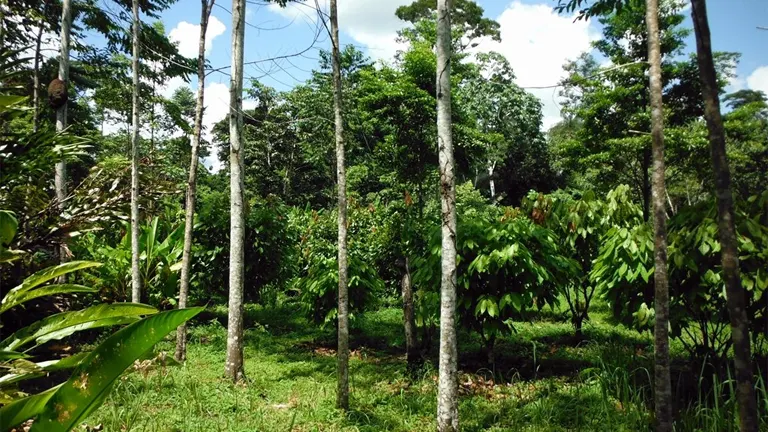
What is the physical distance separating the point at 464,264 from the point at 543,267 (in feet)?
3.53

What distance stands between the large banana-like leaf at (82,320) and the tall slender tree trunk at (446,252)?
9.78ft

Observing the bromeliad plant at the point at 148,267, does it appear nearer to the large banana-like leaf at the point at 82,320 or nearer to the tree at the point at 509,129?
the large banana-like leaf at the point at 82,320

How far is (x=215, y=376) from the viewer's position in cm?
659

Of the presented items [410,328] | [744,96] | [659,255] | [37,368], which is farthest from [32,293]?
[744,96]

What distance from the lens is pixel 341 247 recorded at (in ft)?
18.2

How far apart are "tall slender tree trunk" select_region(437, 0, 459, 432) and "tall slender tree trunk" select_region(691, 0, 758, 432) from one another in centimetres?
214

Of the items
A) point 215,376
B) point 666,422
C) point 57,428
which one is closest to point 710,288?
point 666,422

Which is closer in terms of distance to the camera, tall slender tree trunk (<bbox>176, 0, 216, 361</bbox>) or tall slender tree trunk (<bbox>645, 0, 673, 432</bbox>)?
tall slender tree trunk (<bbox>645, 0, 673, 432</bbox>)

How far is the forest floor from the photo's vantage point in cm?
464

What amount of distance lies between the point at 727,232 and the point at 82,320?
318 cm

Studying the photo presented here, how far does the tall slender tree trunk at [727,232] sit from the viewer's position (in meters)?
2.47

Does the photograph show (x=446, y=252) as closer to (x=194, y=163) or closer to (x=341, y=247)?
(x=341, y=247)

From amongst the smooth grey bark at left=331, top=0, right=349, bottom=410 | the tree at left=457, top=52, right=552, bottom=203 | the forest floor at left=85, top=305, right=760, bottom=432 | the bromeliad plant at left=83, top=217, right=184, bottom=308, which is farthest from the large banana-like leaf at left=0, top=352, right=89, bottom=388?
the tree at left=457, top=52, right=552, bottom=203

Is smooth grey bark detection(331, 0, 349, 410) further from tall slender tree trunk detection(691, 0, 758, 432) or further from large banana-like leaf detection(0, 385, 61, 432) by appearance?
large banana-like leaf detection(0, 385, 61, 432)
